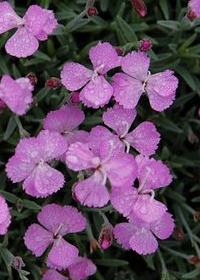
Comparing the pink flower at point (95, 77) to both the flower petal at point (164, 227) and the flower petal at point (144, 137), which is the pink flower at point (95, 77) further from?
the flower petal at point (164, 227)

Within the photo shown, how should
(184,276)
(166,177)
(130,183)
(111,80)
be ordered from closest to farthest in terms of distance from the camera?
1. (130,183)
2. (166,177)
3. (111,80)
4. (184,276)

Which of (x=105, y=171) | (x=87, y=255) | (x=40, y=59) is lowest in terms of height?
(x=87, y=255)

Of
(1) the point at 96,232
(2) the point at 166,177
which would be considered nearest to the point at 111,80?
(2) the point at 166,177

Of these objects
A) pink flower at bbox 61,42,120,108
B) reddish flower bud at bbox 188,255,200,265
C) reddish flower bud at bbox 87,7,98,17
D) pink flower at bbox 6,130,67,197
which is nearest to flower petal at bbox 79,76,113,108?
pink flower at bbox 61,42,120,108

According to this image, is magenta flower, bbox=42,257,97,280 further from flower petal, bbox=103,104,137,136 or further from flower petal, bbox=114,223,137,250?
flower petal, bbox=103,104,137,136

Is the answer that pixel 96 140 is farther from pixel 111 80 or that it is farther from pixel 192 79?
pixel 192 79

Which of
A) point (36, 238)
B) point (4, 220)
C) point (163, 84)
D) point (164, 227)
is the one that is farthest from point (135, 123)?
point (4, 220)

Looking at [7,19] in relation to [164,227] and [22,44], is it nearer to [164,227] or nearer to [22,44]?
[22,44]
